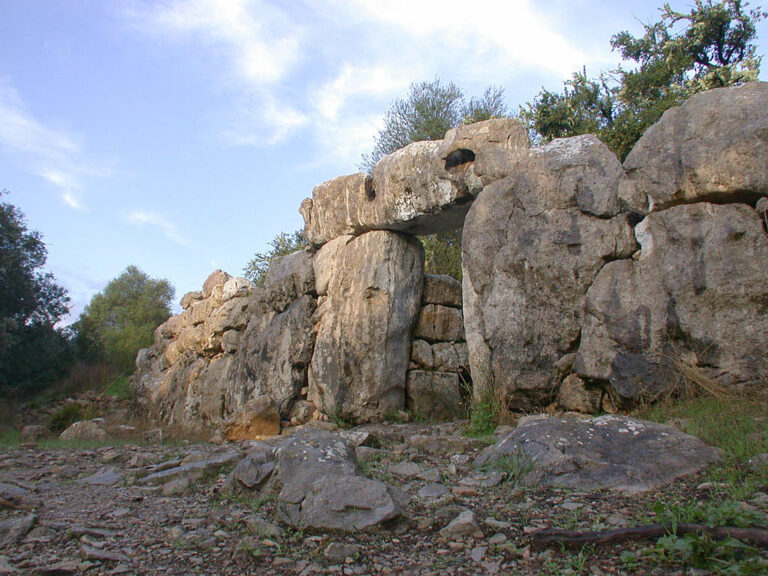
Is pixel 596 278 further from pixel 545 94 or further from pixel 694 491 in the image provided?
pixel 545 94

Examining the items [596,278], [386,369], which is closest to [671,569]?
[596,278]

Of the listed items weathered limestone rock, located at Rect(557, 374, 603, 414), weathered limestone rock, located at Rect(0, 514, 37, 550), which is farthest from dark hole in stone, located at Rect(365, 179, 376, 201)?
weathered limestone rock, located at Rect(0, 514, 37, 550)

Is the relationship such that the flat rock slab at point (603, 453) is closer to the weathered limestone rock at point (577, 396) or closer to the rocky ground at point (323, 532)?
the rocky ground at point (323, 532)

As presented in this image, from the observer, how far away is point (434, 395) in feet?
30.7

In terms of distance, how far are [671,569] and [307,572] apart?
5.45ft

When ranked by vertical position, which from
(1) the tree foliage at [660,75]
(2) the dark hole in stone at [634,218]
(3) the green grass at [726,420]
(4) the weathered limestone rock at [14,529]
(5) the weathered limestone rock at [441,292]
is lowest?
(4) the weathered limestone rock at [14,529]

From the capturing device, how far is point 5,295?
636 inches

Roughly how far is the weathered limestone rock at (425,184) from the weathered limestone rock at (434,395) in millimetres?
2224

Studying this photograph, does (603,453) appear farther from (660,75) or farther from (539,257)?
(660,75)

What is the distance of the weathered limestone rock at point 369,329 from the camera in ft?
29.7

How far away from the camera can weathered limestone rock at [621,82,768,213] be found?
18.7ft

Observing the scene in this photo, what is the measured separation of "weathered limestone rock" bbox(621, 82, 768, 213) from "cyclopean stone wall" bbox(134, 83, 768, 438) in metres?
0.02

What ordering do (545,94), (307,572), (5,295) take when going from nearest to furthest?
(307,572), (545,94), (5,295)

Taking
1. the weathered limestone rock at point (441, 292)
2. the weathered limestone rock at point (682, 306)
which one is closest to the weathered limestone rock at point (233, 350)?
the weathered limestone rock at point (441, 292)
